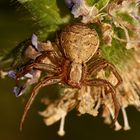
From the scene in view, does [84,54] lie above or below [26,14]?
below

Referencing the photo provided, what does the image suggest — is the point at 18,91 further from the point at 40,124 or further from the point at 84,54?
the point at 40,124

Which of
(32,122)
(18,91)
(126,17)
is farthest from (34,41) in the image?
(32,122)

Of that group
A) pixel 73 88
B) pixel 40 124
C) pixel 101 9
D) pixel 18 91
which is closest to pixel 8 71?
pixel 18 91

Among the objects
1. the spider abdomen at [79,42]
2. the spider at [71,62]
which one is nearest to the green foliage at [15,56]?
the spider at [71,62]

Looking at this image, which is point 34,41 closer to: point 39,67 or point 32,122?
point 39,67

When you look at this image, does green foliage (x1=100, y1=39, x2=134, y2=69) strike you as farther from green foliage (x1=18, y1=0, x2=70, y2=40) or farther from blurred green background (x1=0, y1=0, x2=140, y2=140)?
blurred green background (x1=0, y1=0, x2=140, y2=140)

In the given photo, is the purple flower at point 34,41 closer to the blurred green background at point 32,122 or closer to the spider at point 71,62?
the spider at point 71,62
